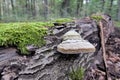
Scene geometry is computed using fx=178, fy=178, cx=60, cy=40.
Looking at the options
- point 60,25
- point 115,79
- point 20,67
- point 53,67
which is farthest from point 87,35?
point 20,67

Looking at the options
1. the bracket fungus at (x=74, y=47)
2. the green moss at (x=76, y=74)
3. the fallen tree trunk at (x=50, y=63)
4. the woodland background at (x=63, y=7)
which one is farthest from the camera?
the woodland background at (x=63, y=7)

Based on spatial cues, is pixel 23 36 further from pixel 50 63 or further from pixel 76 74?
pixel 76 74

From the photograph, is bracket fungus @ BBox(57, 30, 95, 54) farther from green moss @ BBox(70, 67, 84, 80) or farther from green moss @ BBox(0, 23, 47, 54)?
green moss @ BBox(70, 67, 84, 80)

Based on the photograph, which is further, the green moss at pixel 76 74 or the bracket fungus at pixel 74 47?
the green moss at pixel 76 74

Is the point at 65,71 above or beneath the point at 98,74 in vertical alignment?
above

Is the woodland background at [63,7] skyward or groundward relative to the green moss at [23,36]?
skyward

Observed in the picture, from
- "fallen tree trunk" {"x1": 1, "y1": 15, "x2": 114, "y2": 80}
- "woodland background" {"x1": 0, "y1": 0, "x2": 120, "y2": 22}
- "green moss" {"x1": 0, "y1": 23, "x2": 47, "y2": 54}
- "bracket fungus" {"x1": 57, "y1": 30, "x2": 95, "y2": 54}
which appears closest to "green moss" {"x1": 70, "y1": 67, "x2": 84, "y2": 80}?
"fallen tree trunk" {"x1": 1, "y1": 15, "x2": 114, "y2": 80}

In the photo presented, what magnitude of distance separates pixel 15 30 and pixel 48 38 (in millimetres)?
438

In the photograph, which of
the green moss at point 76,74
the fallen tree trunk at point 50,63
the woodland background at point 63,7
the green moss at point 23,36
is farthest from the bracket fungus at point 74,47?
the woodland background at point 63,7

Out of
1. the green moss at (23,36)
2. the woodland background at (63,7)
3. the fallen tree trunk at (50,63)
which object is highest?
the woodland background at (63,7)

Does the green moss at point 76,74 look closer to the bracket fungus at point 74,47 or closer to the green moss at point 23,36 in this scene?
the bracket fungus at point 74,47

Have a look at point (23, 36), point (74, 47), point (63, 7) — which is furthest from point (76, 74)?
point (63, 7)

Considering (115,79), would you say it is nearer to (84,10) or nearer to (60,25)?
(60,25)

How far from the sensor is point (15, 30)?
2238 mm
